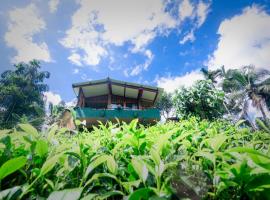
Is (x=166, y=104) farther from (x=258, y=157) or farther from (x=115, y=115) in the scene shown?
(x=258, y=157)

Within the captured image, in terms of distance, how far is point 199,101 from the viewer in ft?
53.5

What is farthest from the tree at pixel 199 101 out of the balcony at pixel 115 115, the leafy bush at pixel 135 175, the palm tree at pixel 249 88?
the palm tree at pixel 249 88

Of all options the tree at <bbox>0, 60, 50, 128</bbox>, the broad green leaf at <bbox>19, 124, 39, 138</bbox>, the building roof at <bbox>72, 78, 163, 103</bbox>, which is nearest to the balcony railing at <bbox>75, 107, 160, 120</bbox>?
the building roof at <bbox>72, 78, 163, 103</bbox>

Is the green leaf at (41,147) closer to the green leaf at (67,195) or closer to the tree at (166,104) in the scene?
the green leaf at (67,195)

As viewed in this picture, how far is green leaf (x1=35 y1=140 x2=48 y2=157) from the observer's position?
2.93 ft

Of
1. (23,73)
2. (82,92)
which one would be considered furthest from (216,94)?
(23,73)

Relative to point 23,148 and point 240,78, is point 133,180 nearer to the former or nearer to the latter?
point 23,148

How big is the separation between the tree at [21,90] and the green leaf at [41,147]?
135 ft

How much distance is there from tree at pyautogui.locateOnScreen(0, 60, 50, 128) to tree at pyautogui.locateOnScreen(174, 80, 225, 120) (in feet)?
98.1

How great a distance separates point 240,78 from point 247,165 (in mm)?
41337

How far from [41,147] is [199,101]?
16.2 meters

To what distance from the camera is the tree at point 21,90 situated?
40.3 m

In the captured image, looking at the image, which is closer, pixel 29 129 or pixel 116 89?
pixel 29 129

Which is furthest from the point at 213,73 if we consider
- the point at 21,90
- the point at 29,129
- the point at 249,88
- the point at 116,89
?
the point at 29,129
